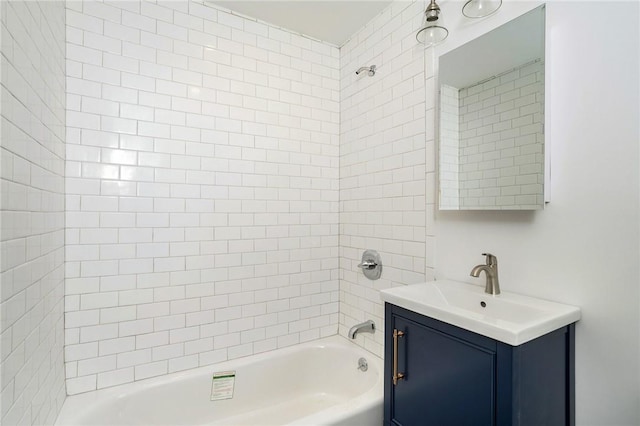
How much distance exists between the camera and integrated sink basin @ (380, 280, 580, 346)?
3.30 feet

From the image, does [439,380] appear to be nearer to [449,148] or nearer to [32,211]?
[449,148]

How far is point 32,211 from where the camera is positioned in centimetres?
112

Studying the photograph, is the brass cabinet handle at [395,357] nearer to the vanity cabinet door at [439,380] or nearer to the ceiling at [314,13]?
the vanity cabinet door at [439,380]

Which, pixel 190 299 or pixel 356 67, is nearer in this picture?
pixel 190 299

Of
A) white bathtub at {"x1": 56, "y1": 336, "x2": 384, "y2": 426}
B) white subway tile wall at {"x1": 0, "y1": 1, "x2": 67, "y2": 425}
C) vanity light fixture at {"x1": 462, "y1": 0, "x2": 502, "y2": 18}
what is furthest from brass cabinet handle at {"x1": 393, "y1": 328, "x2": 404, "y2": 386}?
vanity light fixture at {"x1": 462, "y1": 0, "x2": 502, "y2": 18}

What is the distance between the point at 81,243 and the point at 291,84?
5.19ft

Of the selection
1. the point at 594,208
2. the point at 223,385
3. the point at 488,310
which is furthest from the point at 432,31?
the point at 223,385

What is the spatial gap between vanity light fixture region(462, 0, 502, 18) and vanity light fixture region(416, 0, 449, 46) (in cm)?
12

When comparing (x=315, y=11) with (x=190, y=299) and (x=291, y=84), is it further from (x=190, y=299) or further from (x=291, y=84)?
(x=190, y=299)

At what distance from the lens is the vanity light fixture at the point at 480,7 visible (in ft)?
4.63

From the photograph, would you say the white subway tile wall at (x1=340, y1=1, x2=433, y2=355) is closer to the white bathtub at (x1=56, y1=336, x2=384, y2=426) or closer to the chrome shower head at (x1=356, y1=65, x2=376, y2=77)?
the chrome shower head at (x1=356, y1=65, x2=376, y2=77)

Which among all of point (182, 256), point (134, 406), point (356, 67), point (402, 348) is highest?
point (356, 67)

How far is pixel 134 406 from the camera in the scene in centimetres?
169

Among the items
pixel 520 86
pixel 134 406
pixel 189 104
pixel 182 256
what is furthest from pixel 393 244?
pixel 134 406
